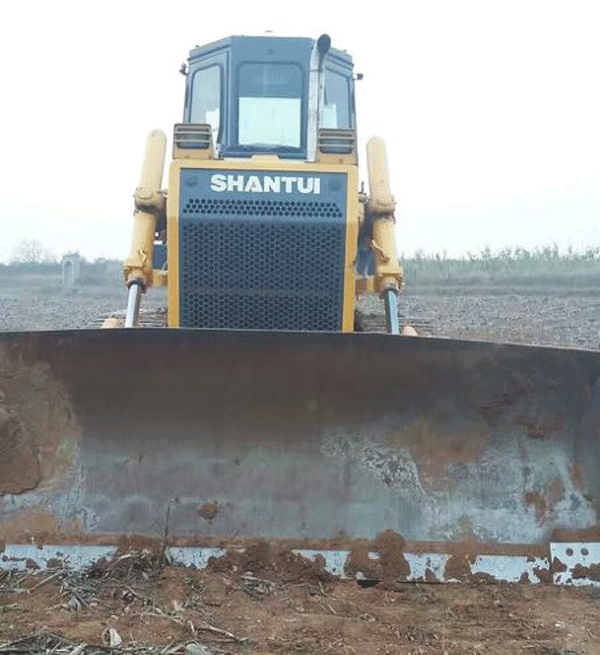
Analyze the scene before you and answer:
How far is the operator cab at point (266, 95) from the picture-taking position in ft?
22.1

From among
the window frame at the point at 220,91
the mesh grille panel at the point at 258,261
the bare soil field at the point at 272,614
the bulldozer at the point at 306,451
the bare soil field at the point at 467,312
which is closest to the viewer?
the bare soil field at the point at 272,614

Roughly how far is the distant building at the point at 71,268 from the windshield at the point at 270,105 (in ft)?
73.6

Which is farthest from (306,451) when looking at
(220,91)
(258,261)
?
(220,91)

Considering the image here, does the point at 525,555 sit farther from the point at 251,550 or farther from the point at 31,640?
the point at 31,640

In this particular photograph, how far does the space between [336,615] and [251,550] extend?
639 mm

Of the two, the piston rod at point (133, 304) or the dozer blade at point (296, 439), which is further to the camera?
the piston rod at point (133, 304)

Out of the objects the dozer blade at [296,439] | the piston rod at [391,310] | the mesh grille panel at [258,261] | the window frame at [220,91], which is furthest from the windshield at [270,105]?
the dozer blade at [296,439]

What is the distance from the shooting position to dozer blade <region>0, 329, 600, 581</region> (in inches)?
169

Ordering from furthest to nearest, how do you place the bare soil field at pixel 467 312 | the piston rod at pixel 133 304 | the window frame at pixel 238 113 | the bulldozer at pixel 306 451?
the bare soil field at pixel 467 312 < the window frame at pixel 238 113 < the piston rod at pixel 133 304 < the bulldozer at pixel 306 451

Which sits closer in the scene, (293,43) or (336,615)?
(336,615)

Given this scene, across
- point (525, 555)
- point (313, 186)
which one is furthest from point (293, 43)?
point (525, 555)

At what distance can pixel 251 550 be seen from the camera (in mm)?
4207

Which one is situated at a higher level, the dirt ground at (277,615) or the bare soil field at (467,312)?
the bare soil field at (467,312)

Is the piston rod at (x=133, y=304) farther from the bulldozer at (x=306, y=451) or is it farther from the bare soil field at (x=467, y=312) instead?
the bare soil field at (x=467, y=312)
